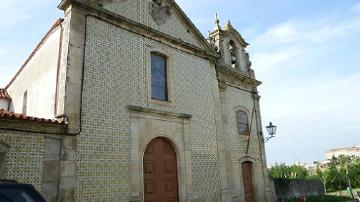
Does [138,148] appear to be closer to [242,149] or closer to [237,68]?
[242,149]

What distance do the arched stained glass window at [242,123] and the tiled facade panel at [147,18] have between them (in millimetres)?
3660

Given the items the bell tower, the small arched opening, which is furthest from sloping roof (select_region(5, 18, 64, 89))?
the small arched opening

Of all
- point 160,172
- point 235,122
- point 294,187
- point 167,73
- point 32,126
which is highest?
point 167,73

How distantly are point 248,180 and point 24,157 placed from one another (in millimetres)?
9121

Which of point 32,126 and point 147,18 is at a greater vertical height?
point 147,18

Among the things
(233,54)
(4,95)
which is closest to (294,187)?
(233,54)

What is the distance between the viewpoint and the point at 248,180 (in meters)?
12.8

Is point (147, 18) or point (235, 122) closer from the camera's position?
point (147, 18)

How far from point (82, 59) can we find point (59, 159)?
2.68m

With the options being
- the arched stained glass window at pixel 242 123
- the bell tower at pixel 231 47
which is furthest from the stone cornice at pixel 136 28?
the arched stained glass window at pixel 242 123

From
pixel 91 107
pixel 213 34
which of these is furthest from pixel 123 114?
pixel 213 34

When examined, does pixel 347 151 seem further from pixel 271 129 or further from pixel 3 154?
pixel 3 154

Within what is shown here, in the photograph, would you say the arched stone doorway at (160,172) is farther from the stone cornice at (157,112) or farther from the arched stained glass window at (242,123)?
the arched stained glass window at (242,123)

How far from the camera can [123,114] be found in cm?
850
